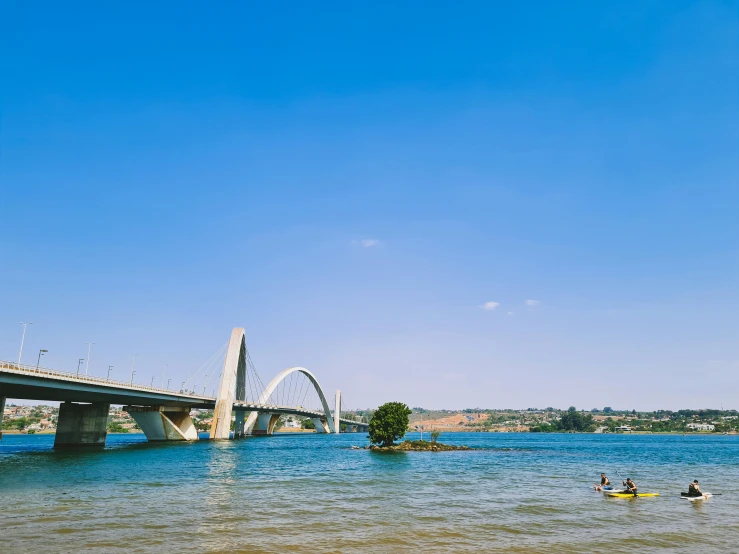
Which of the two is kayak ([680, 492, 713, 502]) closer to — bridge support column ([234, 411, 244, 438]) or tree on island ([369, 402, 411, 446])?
tree on island ([369, 402, 411, 446])

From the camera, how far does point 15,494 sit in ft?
118

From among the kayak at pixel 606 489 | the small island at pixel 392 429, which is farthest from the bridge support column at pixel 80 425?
the kayak at pixel 606 489

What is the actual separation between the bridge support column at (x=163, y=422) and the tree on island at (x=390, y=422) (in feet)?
157

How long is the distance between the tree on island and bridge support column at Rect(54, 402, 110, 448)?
53.1 m

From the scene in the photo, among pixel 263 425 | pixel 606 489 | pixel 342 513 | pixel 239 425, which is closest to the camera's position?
pixel 342 513

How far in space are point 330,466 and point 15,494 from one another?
38276 millimetres

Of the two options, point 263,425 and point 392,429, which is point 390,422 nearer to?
point 392,429

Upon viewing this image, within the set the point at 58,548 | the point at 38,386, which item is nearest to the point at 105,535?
the point at 58,548

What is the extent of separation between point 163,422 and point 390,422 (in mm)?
52520

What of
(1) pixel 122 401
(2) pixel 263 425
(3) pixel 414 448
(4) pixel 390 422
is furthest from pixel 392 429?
(2) pixel 263 425

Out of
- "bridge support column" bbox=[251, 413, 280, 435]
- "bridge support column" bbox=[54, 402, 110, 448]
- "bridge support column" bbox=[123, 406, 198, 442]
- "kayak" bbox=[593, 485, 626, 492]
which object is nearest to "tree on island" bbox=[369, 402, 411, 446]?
"bridge support column" bbox=[123, 406, 198, 442]

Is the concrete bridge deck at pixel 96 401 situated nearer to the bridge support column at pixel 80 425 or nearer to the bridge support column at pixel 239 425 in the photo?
the bridge support column at pixel 80 425

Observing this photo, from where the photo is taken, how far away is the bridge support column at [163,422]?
10912 cm

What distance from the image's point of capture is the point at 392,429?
97.9 metres
